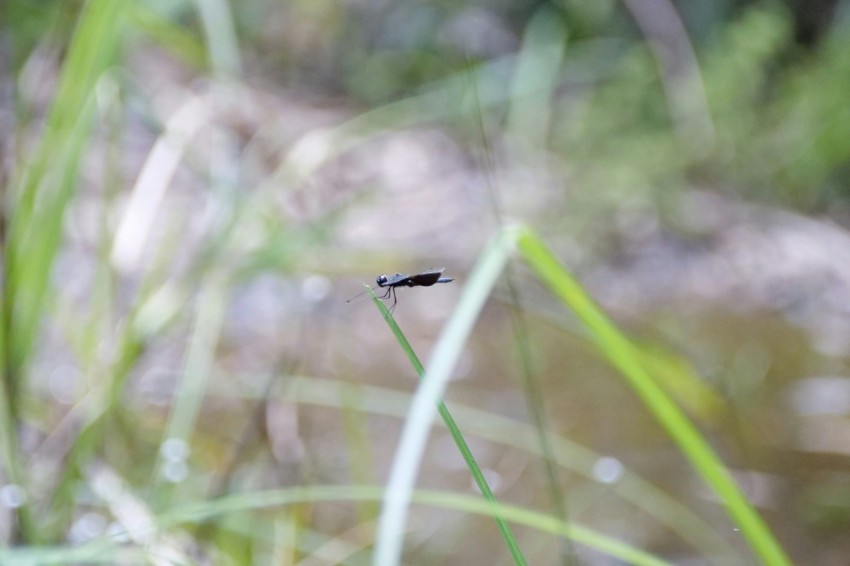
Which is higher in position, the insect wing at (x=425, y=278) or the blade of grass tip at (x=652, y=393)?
the insect wing at (x=425, y=278)

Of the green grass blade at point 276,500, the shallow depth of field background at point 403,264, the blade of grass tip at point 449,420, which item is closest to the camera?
the blade of grass tip at point 449,420

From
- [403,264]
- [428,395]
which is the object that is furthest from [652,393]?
[403,264]

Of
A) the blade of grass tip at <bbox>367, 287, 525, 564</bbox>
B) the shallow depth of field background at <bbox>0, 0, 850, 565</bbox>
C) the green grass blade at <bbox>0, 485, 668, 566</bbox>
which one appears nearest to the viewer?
the blade of grass tip at <bbox>367, 287, 525, 564</bbox>

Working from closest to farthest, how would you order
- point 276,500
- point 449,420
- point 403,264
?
1. point 449,420
2. point 276,500
3. point 403,264

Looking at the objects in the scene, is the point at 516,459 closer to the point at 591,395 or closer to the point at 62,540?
the point at 591,395

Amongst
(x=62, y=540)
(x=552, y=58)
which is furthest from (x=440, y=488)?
(x=552, y=58)

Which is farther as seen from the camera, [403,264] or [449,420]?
[403,264]

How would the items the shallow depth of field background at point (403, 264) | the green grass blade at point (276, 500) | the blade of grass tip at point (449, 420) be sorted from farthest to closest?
the shallow depth of field background at point (403, 264) → the green grass blade at point (276, 500) → the blade of grass tip at point (449, 420)

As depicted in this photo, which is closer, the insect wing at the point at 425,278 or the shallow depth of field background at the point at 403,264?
the insect wing at the point at 425,278

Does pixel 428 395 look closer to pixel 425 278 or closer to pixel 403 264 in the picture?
pixel 425 278

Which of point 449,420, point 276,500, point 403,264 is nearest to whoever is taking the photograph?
point 449,420
